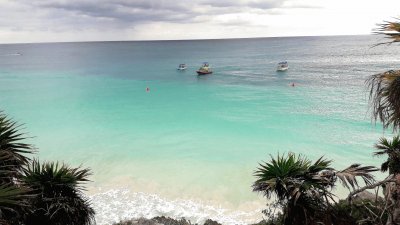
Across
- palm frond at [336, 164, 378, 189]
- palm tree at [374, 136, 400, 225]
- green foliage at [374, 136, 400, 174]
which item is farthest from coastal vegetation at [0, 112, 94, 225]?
green foliage at [374, 136, 400, 174]

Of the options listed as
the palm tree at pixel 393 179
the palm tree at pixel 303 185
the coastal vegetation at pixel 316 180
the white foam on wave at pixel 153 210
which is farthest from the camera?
the white foam on wave at pixel 153 210

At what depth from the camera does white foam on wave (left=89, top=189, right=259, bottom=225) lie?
15.8m

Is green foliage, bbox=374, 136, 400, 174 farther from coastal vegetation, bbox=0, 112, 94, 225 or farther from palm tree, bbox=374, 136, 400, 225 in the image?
coastal vegetation, bbox=0, 112, 94, 225

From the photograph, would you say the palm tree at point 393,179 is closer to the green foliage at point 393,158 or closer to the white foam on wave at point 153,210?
the green foliage at point 393,158

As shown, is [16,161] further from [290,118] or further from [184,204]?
[290,118]

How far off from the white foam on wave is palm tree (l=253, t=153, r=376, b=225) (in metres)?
8.47

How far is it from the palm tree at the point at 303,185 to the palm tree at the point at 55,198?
4566 mm

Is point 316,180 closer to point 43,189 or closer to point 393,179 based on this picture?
point 393,179

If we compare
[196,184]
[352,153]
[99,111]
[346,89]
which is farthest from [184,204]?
[346,89]

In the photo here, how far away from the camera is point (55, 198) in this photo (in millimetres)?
7539

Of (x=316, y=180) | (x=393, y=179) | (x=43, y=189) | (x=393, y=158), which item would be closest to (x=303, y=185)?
(x=316, y=180)

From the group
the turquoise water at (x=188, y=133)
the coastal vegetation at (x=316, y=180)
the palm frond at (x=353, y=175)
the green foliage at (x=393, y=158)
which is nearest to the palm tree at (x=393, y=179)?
the green foliage at (x=393, y=158)

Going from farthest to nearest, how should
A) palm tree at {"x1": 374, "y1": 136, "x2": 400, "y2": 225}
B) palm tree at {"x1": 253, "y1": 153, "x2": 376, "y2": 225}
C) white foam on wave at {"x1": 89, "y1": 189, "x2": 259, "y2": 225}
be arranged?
1. white foam on wave at {"x1": 89, "y1": 189, "x2": 259, "y2": 225}
2. palm tree at {"x1": 253, "y1": 153, "x2": 376, "y2": 225}
3. palm tree at {"x1": 374, "y1": 136, "x2": 400, "y2": 225}

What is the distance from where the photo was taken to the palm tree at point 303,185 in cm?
738
